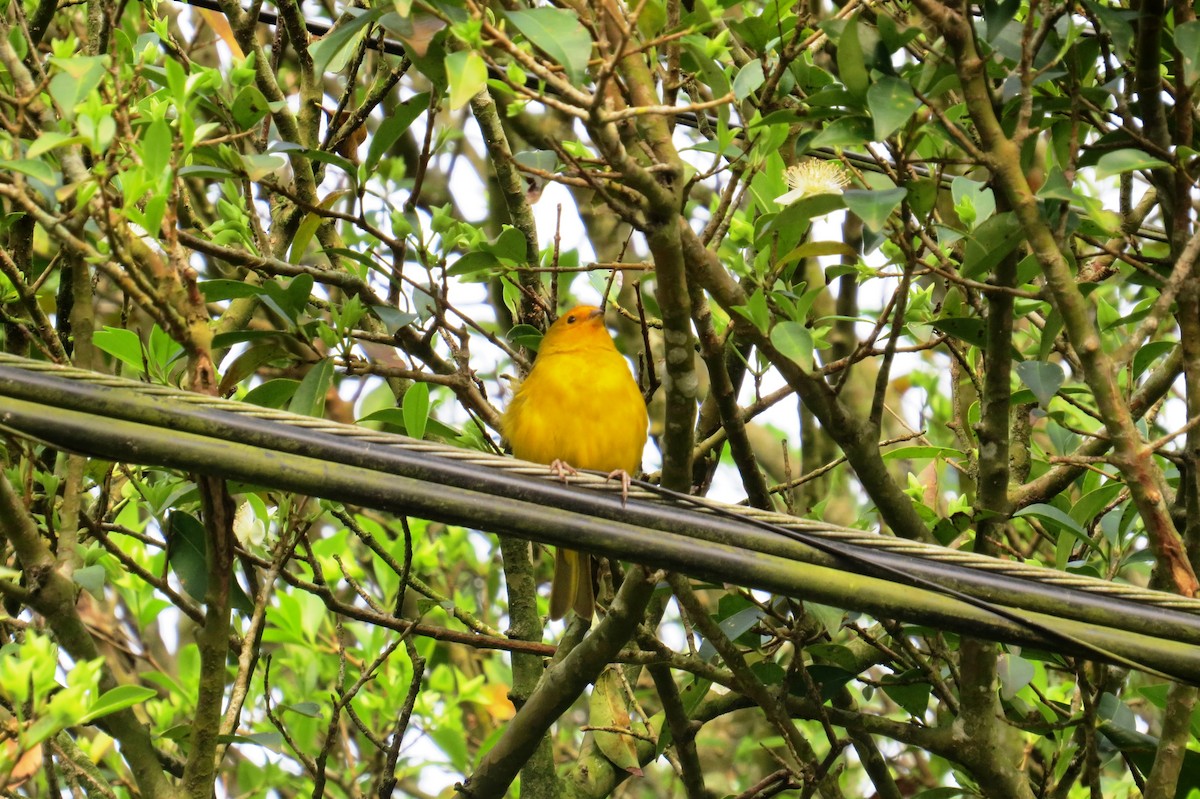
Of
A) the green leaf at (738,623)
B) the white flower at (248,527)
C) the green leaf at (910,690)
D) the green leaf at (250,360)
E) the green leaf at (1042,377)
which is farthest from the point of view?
the white flower at (248,527)

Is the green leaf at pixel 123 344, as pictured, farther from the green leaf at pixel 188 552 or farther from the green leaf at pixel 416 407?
the green leaf at pixel 416 407

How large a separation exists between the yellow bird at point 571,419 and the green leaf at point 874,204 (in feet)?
6.67

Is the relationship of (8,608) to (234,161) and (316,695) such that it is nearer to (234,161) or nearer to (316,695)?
(316,695)

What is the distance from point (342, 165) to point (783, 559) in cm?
161

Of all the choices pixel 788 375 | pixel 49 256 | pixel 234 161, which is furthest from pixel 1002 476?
pixel 49 256

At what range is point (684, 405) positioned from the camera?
3141 mm

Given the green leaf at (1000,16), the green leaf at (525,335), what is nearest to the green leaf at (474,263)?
the green leaf at (525,335)

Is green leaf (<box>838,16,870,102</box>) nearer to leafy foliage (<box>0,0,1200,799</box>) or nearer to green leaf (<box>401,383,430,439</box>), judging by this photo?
leafy foliage (<box>0,0,1200,799</box>)

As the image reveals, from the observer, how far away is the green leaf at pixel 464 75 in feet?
7.90

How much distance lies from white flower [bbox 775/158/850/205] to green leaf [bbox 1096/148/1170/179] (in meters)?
0.59

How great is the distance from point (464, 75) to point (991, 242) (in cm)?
152

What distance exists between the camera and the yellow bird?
4859 mm

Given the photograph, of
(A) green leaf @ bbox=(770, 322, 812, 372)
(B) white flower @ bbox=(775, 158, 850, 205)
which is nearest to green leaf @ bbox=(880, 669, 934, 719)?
(A) green leaf @ bbox=(770, 322, 812, 372)

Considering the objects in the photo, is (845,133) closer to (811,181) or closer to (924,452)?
(811,181)
